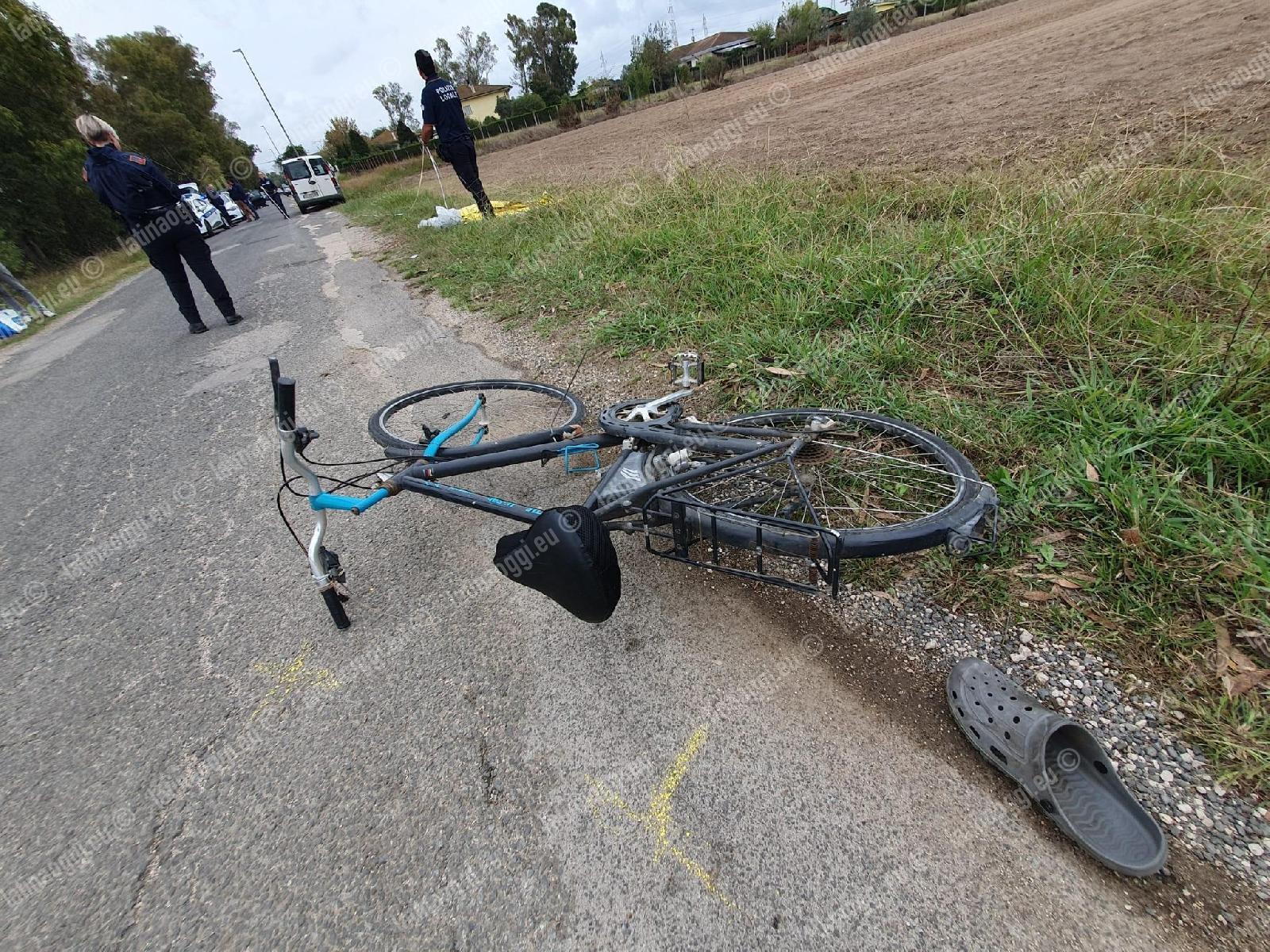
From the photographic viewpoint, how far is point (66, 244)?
18078 mm

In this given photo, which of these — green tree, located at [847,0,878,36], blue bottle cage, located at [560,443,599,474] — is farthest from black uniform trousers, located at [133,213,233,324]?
green tree, located at [847,0,878,36]

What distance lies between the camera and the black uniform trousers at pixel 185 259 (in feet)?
19.5

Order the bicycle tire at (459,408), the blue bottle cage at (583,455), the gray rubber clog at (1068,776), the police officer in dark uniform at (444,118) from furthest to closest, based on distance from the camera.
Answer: the police officer in dark uniform at (444,118), the bicycle tire at (459,408), the blue bottle cage at (583,455), the gray rubber clog at (1068,776)

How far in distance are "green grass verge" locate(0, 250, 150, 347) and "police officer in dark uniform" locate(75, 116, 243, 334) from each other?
4895mm

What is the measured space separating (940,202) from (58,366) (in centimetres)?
965

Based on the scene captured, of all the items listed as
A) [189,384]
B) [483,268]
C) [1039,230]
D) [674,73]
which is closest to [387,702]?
[1039,230]

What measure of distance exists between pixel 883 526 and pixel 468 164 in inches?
378

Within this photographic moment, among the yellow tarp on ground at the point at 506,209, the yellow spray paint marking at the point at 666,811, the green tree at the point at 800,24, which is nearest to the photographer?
the yellow spray paint marking at the point at 666,811

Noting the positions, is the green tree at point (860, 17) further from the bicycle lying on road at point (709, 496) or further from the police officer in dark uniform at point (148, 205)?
the bicycle lying on road at point (709, 496)

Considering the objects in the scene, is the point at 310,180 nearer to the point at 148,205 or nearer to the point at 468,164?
the point at 468,164

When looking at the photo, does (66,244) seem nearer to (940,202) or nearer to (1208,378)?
(940,202)

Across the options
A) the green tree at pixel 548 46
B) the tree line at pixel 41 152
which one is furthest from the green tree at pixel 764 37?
the tree line at pixel 41 152

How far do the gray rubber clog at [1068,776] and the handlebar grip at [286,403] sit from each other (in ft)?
7.96

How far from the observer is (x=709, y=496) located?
241 centimetres
